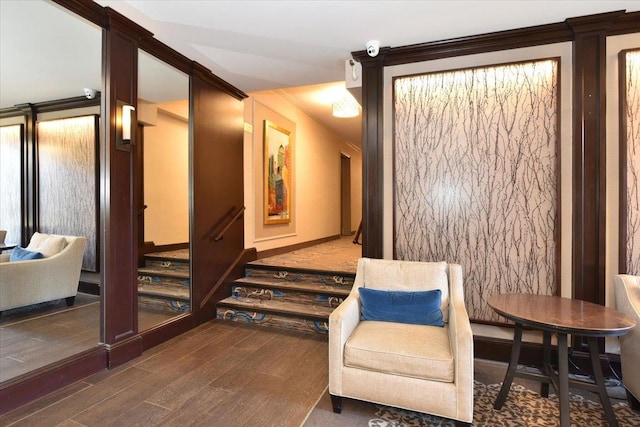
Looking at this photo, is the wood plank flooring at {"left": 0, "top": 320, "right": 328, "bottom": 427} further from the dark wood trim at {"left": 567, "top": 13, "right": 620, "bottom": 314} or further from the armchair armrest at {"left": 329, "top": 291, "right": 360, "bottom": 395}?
the dark wood trim at {"left": 567, "top": 13, "right": 620, "bottom": 314}

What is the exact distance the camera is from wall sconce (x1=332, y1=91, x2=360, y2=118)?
4.77 meters

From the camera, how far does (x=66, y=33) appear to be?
2.64m

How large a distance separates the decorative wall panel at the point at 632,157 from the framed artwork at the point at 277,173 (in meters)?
4.04

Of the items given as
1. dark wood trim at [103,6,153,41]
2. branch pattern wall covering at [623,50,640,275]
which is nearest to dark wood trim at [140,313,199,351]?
dark wood trim at [103,6,153,41]

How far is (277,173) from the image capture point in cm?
522

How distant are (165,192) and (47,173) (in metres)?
0.99

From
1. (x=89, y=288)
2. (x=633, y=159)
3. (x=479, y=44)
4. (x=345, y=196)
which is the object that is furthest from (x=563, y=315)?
(x=345, y=196)

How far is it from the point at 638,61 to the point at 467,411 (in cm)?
295

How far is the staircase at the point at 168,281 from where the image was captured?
3373 mm

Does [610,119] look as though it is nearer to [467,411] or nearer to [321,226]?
[467,411]

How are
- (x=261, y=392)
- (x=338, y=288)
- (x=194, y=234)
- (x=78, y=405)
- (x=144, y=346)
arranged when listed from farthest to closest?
(x=338, y=288) → (x=194, y=234) → (x=144, y=346) → (x=261, y=392) → (x=78, y=405)

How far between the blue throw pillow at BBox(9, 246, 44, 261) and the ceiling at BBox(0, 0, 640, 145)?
Answer: 1.28 metres

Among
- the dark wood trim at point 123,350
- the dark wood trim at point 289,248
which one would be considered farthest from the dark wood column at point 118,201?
the dark wood trim at point 289,248

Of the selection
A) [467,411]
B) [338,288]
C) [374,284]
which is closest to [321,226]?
[338,288]
